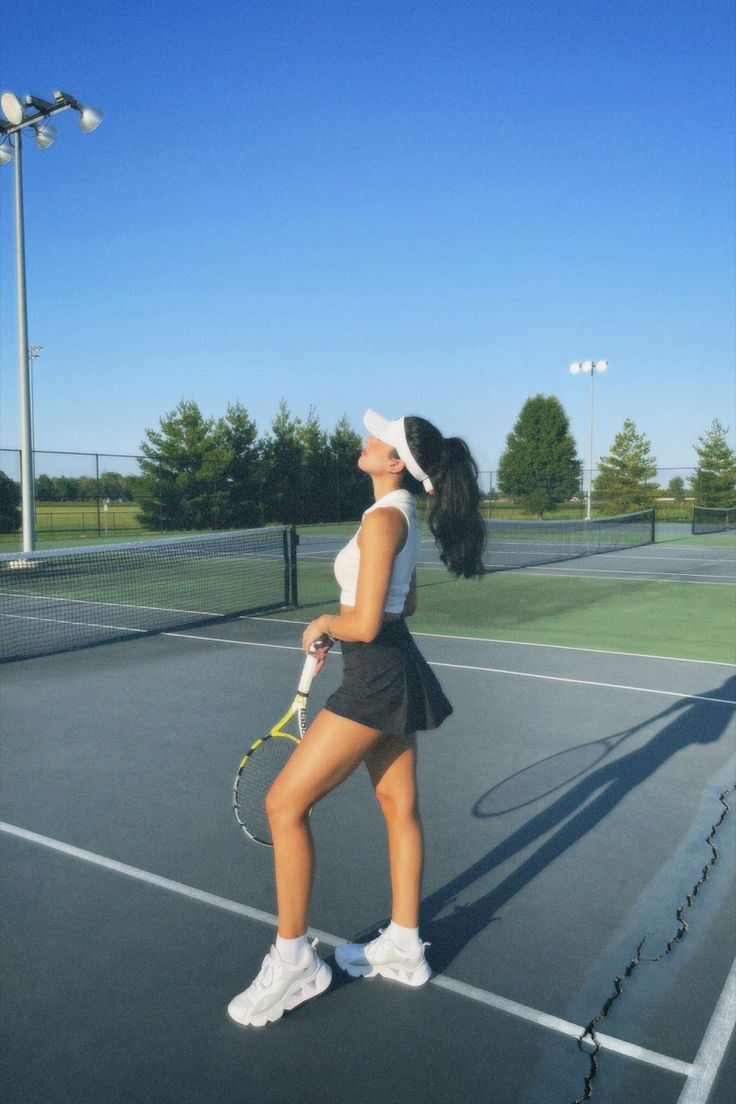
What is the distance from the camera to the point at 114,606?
39.6ft

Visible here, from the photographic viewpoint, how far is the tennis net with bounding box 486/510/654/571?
819 inches

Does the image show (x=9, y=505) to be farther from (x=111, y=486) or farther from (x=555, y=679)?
(x=555, y=679)

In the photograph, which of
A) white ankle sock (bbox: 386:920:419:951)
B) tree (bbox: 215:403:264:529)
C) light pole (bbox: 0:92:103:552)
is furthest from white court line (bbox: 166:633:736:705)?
tree (bbox: 215:403:264:529)

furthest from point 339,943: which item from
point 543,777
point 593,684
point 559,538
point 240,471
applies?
point 240,471

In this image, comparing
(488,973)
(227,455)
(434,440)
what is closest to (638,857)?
(488,973)

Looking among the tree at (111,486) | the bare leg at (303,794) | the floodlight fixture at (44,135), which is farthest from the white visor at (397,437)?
the tree at (111,486)

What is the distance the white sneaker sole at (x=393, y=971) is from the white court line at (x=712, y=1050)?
32.3 inches

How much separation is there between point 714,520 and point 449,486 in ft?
124

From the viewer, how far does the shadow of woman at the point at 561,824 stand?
3.19 metres

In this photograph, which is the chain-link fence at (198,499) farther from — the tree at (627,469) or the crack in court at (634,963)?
the crack in court at (634,963)

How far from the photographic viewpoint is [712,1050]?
8.13 feet

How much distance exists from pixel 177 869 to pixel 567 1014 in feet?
5.63

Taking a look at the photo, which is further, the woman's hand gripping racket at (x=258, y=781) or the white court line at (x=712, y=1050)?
the woman's hand gripping racket at (x=258, y=781)

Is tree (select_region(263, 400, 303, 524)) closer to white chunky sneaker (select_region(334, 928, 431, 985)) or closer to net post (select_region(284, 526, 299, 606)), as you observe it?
net post (select_region(284, 526, 299, 606))
